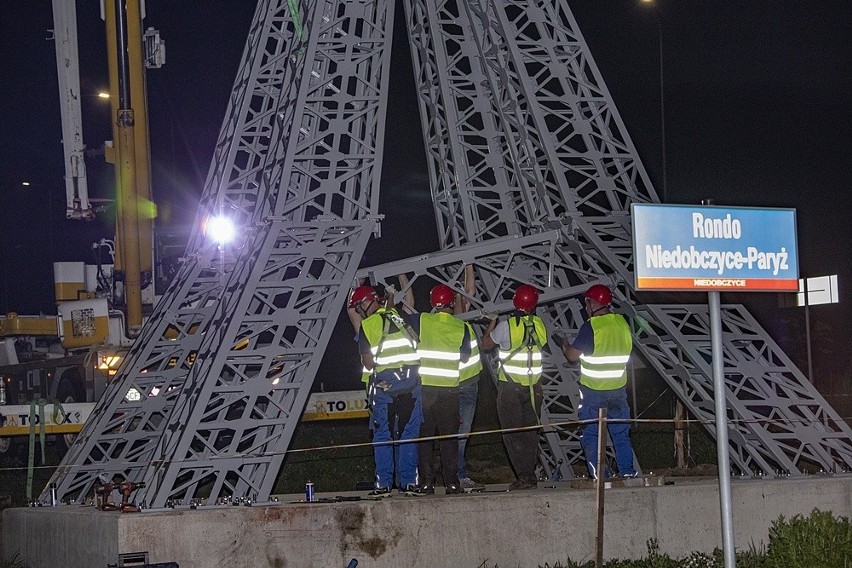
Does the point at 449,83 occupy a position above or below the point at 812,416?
above

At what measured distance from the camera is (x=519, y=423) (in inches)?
556

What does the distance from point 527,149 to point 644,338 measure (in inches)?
122

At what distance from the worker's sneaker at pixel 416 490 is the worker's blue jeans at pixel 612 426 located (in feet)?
5.89

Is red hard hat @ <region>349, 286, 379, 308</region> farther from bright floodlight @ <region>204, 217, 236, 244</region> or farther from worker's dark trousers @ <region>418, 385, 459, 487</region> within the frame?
bright floodlight @ <region>204, 217, 236, 244</region>

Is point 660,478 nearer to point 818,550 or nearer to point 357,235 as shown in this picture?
point 818,550

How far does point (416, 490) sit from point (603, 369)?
95.1 inches

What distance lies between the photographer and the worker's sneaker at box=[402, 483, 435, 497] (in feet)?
42.4

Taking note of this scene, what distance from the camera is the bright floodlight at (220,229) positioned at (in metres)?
18.3

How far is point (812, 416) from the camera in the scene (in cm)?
1571

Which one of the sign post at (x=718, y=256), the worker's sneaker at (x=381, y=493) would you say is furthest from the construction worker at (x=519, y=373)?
the sign post at (x=718, y=256)

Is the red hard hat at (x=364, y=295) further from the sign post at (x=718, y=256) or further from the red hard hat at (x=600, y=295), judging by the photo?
the sign post at (x=718, y=256)

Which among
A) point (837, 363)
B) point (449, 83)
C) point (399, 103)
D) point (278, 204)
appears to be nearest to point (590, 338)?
point (278, 204)

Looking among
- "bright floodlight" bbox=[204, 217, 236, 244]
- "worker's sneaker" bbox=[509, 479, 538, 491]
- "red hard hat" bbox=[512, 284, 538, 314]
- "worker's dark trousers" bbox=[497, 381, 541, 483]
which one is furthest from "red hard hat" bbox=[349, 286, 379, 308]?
"bright floodlight" bbox=[204, 217, 236, 244]

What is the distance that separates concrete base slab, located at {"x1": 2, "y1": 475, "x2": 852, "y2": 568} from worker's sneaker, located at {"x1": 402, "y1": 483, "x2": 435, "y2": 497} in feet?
0.47
